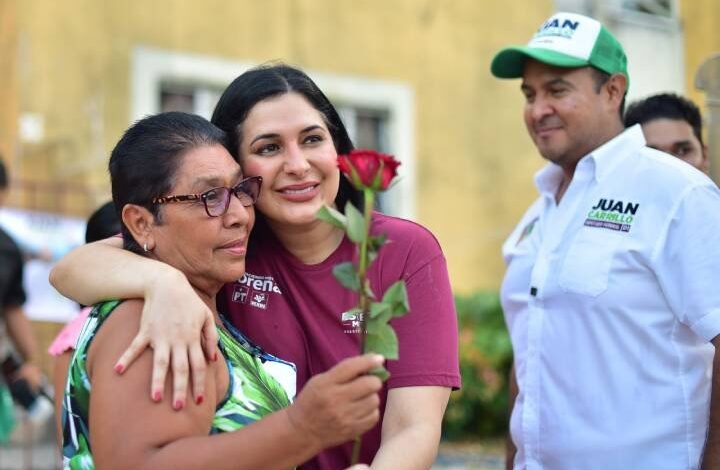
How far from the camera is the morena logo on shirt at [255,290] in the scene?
9.23 feet

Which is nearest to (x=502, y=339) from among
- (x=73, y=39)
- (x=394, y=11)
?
(x=394, y=11)

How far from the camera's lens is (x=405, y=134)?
11.6m

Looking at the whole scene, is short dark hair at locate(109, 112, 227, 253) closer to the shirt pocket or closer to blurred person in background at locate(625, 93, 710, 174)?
the shirt pocket

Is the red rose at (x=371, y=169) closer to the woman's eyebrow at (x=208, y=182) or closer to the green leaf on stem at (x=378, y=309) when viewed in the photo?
the green leaf on stem at (x=378, y=309)

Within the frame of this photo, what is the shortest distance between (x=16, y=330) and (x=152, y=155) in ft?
13.5

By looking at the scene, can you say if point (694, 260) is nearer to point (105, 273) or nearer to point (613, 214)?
point (613, 214)

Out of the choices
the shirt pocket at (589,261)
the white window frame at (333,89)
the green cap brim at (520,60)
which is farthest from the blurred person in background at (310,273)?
the white window frame at (333,89)

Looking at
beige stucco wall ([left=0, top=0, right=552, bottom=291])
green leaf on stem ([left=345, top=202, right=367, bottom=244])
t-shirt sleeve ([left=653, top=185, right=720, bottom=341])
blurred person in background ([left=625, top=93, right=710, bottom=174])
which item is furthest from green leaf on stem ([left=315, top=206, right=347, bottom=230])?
beige stucco wall ([left=0, top=0, right=552, bottom=291])

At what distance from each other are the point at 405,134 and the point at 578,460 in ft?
27.6

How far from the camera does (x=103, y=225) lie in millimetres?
3811

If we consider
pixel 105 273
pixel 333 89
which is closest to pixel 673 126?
pixel 105 273

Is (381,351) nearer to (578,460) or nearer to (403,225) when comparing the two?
(403,225)

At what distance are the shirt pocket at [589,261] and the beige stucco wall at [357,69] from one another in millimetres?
7111

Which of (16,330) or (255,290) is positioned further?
(16,330)
